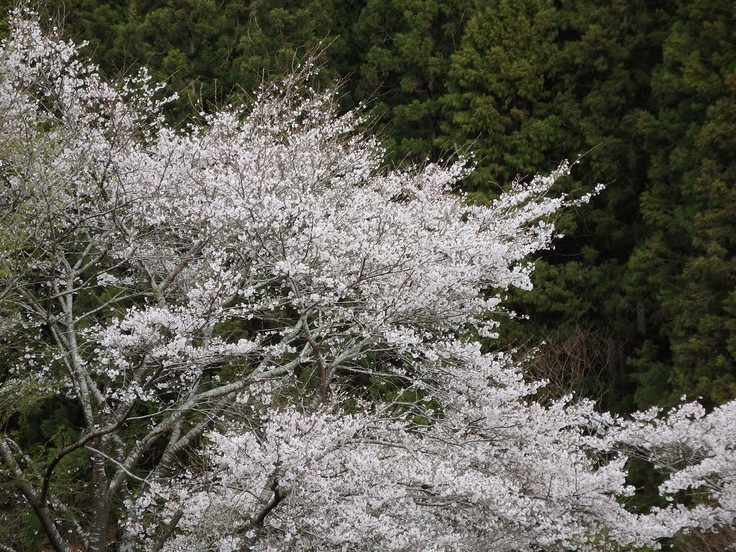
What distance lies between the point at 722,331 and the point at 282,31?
24.5 ft

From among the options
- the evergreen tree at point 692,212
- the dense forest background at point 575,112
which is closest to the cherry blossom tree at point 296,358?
the evergreen tree at point 692,212

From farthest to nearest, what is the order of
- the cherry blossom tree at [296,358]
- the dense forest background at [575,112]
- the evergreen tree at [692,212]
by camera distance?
the dense forest background at [575,112]
the evergreen tree at [692,212]
the cherry blossom tree at [296,358]

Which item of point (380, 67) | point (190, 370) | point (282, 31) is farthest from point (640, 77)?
point (190, 370)

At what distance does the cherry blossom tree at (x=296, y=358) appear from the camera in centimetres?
508

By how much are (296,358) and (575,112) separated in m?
7.26

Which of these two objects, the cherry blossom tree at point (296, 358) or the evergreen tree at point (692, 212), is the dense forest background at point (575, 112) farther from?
the cherry blossom tree at point (296, 358)

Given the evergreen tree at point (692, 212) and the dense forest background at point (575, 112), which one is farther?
the dense forest background at point (575, 112)

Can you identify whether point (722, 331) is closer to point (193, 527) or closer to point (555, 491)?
point (555, 491)

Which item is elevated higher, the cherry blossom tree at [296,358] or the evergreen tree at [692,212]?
the evergreen tree at [692,212]

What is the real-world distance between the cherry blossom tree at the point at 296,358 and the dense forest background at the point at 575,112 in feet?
8.48

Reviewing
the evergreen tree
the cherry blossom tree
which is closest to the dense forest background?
the evergreen tree

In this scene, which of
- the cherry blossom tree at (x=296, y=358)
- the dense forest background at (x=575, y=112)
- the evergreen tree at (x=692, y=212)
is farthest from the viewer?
the dense forest background at (x=575, y=112)

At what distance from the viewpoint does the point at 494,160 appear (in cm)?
1196

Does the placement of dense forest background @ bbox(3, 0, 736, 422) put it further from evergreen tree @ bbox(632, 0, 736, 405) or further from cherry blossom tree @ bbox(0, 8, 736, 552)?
cherry blossom tree @ bbox(0, 8, 736, 552)
